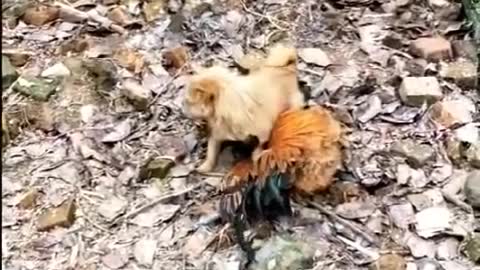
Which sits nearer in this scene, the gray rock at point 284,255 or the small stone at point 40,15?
the gray rock at point 284,255

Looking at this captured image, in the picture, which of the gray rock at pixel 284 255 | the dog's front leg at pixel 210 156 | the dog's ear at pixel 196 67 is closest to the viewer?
the gray rock at pixel 284 255

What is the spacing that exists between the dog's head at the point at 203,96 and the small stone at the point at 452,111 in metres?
0.43

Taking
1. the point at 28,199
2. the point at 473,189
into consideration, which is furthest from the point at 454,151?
the point at 28,199

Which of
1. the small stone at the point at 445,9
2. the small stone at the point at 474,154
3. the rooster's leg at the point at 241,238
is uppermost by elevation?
the small stone at the point at 445,9

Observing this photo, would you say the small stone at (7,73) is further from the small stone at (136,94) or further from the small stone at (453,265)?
the small stone at (453,265)

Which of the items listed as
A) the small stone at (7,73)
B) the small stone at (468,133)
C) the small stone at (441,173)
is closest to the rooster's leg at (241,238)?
the small stone at (441,173)

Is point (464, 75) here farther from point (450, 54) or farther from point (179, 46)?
point (179, 46)

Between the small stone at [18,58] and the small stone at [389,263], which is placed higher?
the small stone at [389,263]

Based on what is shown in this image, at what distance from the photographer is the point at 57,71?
71.1 inches

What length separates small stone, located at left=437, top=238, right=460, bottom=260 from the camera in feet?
4.64

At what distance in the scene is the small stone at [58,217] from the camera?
145 cm

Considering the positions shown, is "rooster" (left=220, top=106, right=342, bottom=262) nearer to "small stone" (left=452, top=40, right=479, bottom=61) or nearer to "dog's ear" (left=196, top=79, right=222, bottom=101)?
"dog's ear" (left=196, top=79, right=222, bottom=101)

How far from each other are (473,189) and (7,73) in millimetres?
860

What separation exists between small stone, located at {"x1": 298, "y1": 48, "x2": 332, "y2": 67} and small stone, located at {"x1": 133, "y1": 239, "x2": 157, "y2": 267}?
0.58m
